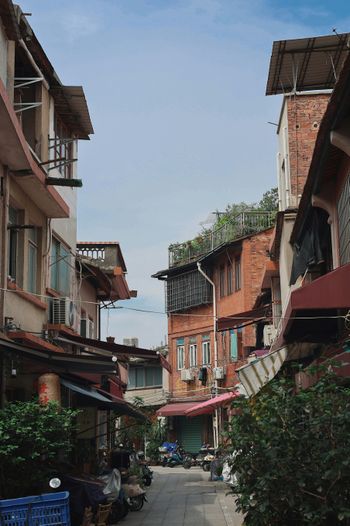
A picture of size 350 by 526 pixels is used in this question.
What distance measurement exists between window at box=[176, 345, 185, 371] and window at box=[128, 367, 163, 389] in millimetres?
5630

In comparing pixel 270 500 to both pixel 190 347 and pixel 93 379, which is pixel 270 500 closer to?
pixel 93 379

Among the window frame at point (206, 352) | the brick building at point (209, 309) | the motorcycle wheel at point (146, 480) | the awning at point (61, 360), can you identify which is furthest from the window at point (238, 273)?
the awning at point (61, 360)

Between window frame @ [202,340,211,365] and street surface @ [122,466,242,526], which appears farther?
window frame @ [202,340,211,365]

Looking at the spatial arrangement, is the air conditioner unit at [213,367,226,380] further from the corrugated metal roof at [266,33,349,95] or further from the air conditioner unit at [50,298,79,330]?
the air conditioner unit at [50,298,79,330]

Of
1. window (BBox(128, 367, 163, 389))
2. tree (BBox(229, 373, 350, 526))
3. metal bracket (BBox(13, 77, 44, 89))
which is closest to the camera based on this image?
tree (BBox(229, 373, 350, 526))

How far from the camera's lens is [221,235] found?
40.4 m

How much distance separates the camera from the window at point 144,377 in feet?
166

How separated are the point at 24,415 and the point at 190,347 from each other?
110 ft

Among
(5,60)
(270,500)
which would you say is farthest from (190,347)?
(270,500)

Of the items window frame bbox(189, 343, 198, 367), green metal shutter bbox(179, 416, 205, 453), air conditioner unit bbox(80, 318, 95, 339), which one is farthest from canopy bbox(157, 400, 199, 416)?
air conditioner unit bbox(80, 318, 95, 339)

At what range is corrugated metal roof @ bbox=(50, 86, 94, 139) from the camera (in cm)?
1730

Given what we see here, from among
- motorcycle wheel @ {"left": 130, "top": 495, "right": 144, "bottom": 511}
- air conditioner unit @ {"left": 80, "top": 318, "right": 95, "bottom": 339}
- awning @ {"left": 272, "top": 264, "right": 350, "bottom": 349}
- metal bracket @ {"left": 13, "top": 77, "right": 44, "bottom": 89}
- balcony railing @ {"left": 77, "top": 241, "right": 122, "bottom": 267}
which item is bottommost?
motorcycle wheel @ {"left": 130, "top": 495, "right": 144, "bottom": 511}

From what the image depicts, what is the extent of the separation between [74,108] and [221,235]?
2263 centimetres

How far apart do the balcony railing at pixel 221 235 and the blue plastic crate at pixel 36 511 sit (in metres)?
28.8
